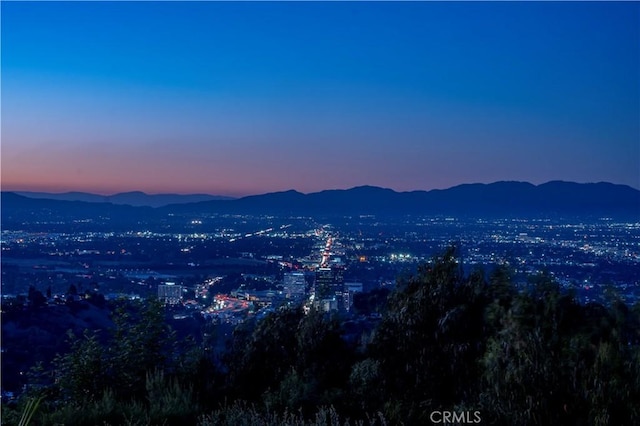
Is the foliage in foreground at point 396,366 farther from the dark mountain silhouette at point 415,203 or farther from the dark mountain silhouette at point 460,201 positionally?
the dark mountain silhouette at point 460,201

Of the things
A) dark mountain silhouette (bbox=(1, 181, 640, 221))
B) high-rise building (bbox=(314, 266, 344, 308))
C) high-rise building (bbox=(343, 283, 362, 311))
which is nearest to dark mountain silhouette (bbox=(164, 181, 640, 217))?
dark mountain silhouette (bbox=(1, 181, 640, 221))

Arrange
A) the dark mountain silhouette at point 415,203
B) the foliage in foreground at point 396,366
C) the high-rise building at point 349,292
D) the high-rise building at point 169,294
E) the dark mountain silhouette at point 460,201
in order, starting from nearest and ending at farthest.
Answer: the foliage in foreground at point 396,366 < the high-rise building at point 169,294 < the high-rise building at point 349,292 < the dark mountain silhouette at point 415,203 < the dark mountain silhouette at point 460,201

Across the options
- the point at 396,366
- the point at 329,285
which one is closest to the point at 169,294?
the point at 329,285

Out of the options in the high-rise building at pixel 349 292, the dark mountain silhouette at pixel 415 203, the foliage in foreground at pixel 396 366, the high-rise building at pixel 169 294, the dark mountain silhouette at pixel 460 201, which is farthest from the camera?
the dark mountain silhouette at pixel 460 201

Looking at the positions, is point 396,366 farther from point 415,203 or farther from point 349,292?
point 415,203

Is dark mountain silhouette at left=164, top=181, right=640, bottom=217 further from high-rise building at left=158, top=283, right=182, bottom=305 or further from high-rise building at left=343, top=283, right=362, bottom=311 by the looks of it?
high-rise building at left=158, top=283, right=182, bottom=305

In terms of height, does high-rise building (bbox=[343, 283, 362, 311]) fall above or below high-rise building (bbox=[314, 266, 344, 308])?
below

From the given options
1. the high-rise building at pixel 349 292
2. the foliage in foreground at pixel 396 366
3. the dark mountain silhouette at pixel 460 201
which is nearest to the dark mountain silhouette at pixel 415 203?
the dark mountain silhouette at pixel 460 201
